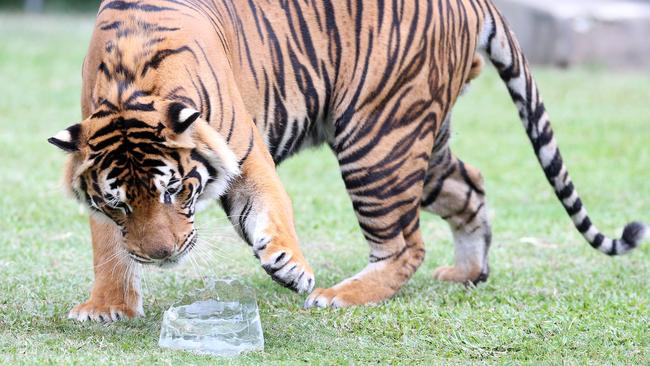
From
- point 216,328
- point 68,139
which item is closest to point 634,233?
point 216,328

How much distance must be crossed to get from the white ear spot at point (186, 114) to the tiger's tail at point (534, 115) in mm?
2257

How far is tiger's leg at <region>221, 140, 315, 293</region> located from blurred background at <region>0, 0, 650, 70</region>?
35.4 feet

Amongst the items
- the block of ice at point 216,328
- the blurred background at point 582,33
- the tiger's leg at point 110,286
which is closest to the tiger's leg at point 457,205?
the block of ice at point 216,328

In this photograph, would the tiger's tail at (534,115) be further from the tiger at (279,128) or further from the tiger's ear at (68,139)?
the tiger's ear at (68,139)

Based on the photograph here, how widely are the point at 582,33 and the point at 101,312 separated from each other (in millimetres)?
11295

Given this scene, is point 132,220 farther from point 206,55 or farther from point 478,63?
point 478,63

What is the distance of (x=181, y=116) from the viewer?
396 centimetres

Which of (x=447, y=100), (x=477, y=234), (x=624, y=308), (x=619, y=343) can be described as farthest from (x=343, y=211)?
(x=619, y=343)

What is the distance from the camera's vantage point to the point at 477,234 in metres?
5.94

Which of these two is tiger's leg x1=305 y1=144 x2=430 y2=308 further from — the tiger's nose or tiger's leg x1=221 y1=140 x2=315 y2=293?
the tiger's nose

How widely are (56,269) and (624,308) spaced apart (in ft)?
10.1

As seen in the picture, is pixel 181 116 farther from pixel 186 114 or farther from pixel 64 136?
pixel 64 136

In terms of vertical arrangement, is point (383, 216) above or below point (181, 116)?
below

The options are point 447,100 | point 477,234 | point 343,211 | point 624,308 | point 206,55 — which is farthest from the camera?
point 343,211
